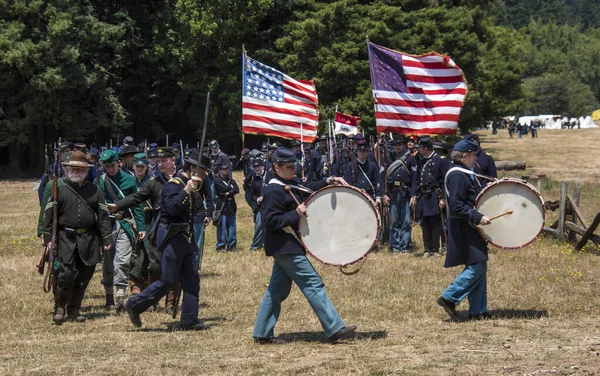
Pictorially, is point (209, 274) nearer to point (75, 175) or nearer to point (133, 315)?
point (75, 175)

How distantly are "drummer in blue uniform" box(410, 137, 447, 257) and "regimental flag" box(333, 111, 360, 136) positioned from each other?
598cm

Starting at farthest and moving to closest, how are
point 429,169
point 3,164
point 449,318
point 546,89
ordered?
point 546,89 → point 3,164 → point 429,169 → point 449,318

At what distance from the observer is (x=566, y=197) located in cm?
1689

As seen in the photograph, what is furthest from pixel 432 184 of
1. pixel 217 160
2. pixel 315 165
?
pixel 217 160

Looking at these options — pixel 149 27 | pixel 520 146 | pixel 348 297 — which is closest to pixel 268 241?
pixel 348 297

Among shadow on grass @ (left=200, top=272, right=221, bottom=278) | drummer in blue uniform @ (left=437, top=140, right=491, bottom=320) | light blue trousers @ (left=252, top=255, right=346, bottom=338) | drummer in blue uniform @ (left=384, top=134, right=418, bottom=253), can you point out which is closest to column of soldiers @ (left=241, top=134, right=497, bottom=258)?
drummer in blue uniform @ (left=384, top=134, right=418, bottom=253)

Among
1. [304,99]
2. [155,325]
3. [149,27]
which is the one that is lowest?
[155,325]

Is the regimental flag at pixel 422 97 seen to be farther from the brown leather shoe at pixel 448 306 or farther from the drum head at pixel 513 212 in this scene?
the brown leather shoe at pixel 448 306

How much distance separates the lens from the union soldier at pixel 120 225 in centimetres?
1116

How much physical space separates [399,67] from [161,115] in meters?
35.7

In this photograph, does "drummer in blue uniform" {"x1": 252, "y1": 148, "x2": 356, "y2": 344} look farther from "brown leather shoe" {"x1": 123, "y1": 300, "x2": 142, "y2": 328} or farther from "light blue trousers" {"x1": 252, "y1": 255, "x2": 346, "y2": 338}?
"brown leather shoe" {"x1": 123, "y1": 300, "x2": 142, "y2": 328}

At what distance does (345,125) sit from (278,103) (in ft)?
20.9

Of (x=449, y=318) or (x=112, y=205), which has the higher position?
(x=112, y=205)

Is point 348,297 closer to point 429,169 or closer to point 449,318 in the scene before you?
point 449,318
